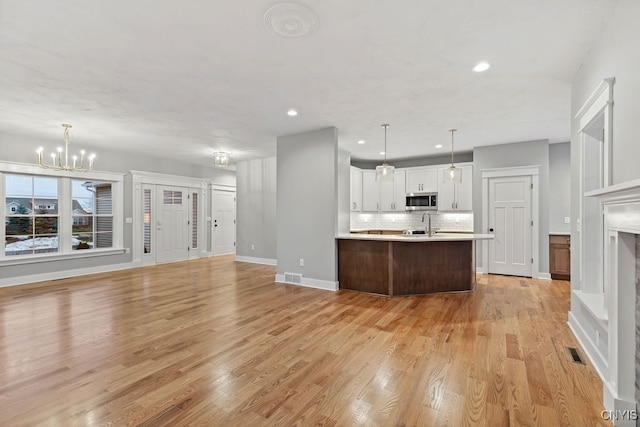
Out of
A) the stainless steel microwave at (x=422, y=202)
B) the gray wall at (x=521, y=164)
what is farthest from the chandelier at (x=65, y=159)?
the gray wall at (x=521, y=164)

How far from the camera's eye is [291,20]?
2.33m

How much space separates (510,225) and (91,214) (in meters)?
9.19

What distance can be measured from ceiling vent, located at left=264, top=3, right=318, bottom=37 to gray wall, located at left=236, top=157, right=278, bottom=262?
5.53 meters

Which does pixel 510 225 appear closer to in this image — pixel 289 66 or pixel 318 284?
pixel 318 284

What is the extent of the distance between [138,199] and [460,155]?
8088 mm

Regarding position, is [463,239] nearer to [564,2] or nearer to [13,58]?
[564,2]

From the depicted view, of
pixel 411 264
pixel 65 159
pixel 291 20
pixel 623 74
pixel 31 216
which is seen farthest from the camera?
pixel 31 216

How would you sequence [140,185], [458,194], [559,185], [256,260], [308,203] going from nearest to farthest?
1. [308,203]
2. [559,185]
3. [458,194]
4. [140,185]
5. [256,260]

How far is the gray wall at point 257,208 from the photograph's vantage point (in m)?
7.96

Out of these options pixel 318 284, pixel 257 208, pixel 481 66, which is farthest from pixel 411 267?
pixel 257 208

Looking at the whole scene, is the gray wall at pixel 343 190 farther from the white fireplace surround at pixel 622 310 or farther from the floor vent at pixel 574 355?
the white fireplace surround at pixel 622 310

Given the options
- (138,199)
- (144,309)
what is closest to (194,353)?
(144,309)

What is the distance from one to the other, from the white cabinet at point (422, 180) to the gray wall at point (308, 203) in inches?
124

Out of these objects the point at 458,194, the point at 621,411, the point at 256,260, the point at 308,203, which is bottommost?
the point at 256,260
